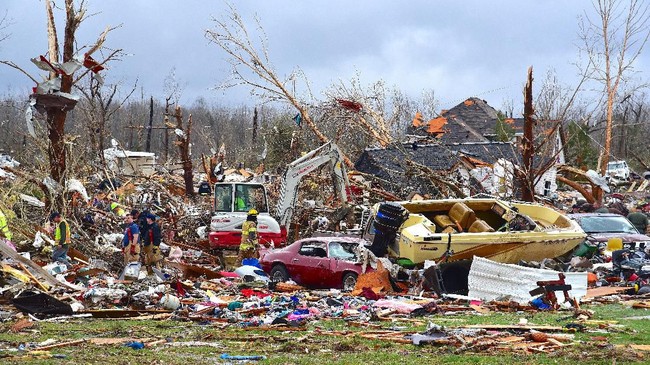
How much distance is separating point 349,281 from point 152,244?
18.5 ft

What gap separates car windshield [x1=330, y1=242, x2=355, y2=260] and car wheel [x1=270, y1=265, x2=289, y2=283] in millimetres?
1277

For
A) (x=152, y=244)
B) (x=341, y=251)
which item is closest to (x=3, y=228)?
(x=152, y=244)

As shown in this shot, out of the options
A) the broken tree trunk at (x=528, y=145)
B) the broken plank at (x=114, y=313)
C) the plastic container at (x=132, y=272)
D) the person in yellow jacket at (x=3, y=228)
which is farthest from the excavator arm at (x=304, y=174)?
the broken plank at (x=114, y=313)

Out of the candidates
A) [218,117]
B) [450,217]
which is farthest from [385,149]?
[218,117]

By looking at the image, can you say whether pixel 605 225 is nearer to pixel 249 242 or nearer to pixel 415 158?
pixel 249 242

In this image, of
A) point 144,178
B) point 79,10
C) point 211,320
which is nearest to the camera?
point 211,320

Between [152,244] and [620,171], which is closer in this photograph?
[152,244]

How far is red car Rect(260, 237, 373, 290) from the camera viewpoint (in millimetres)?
17438

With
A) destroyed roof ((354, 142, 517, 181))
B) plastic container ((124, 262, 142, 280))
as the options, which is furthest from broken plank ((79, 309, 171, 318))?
destroyed roof ((354, 142, 517, 181))

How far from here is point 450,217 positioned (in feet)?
62.4

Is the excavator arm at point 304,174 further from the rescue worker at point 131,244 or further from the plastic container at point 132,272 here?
the plastic container at point 132,272

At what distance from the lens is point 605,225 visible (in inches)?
853

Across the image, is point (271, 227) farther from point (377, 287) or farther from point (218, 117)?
point (218, 117)

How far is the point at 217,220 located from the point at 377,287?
29.6 feet
